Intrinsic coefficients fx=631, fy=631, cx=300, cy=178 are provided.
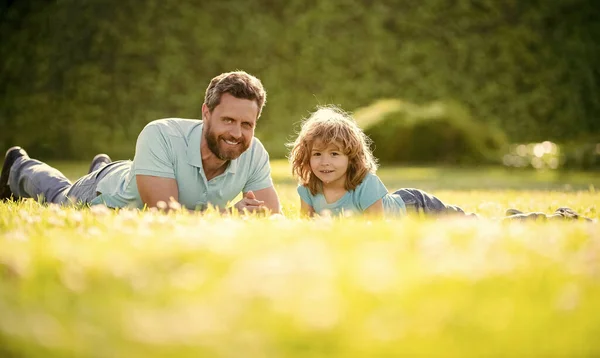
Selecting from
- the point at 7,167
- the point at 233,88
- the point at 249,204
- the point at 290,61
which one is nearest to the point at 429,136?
the point at 290,61

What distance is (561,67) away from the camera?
2002cm

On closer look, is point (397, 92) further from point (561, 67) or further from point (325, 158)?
point (325, 158)

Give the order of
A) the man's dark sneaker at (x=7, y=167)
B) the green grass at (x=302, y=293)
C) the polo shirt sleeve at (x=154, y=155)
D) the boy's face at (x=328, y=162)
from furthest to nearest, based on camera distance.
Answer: the man's dark sneaker at (x=7, y=167)
the boy's face at (x=328, y=162)
the polo shirt sleeve at (x=154, y=155)
the green grass at (x=302, y=293)

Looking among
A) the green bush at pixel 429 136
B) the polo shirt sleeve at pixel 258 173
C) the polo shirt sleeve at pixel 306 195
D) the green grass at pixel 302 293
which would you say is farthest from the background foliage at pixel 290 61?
the green grass at pixel 302 293

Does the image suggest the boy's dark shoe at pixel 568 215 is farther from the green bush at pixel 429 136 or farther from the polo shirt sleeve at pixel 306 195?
the green bush at pixel 429 136

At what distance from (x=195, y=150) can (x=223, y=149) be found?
24cm

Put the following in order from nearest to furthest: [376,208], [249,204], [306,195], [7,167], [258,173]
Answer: [249,204]
[376,208]
[306,195]
[258,173]
[7,167]

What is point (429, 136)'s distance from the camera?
1636cm

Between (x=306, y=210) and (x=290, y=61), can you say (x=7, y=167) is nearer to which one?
(x=306, y=210)

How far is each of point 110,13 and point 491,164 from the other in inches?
514

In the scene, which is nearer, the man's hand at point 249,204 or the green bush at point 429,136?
the man's hand at point 249,204

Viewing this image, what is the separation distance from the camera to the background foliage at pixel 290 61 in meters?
19.2

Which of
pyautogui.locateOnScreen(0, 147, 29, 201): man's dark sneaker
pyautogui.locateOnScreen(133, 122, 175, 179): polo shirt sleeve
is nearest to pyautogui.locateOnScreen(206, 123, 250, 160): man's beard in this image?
pyautogui.locateOnScreen(133, 122, 175, 179): polo shirt sleeve

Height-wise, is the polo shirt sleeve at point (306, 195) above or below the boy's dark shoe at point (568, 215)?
below
